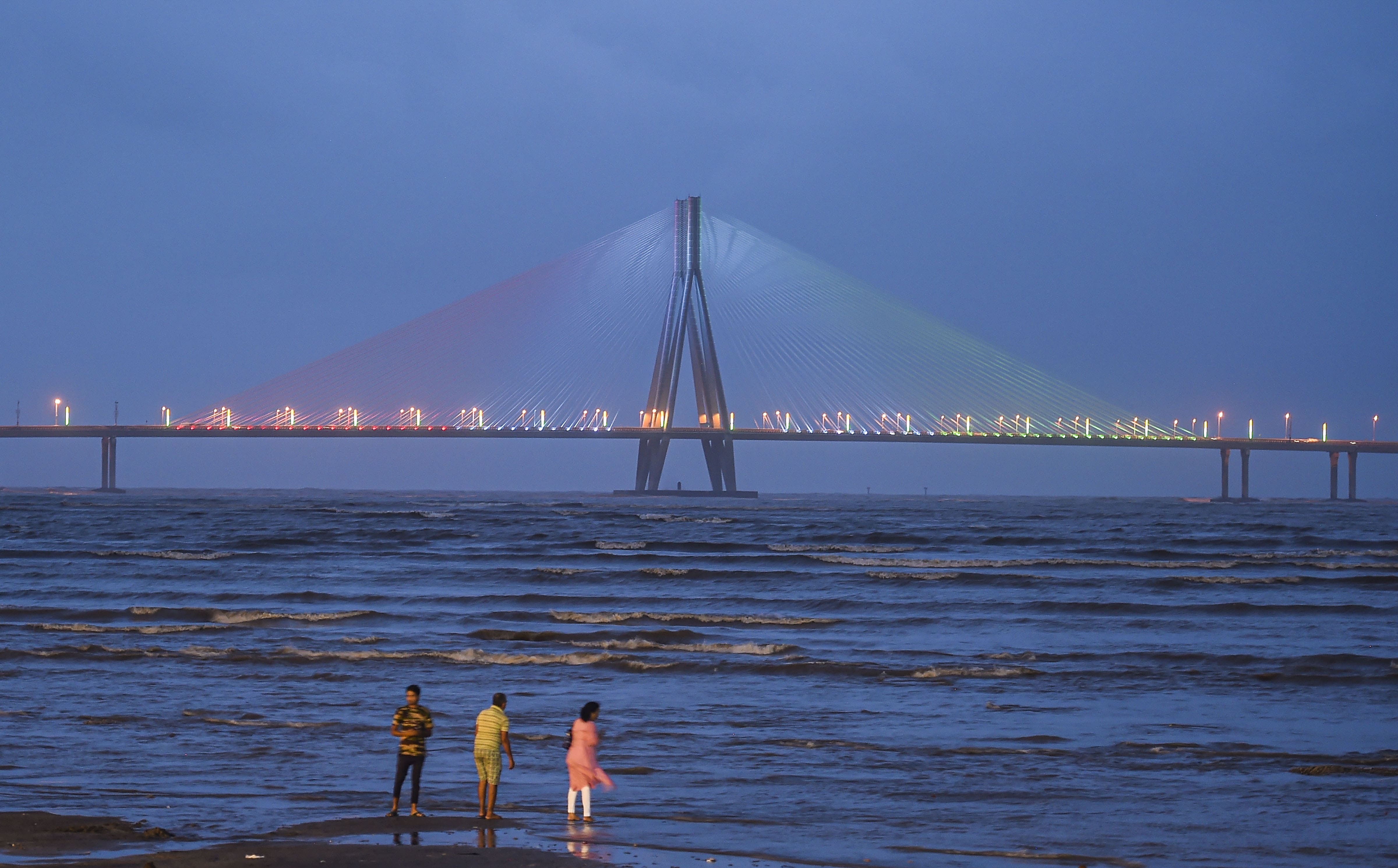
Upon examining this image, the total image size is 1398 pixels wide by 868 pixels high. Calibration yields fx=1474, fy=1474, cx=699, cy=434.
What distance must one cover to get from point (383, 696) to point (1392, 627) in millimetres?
14070

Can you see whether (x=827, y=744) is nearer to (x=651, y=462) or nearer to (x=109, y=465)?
(x=651, y=462)

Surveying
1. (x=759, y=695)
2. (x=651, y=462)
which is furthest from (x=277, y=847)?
(x=651, y=462)

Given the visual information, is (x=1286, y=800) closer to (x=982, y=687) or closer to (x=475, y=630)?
(x=982, y=687)

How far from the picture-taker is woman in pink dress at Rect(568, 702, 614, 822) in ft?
28.9

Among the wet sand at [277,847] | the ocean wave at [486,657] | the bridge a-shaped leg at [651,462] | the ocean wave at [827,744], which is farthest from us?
the bridge a-shaped leg at [651,462]

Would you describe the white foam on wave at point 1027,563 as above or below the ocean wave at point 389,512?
below

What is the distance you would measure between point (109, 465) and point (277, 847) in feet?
296

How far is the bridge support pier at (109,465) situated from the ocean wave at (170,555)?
60.8m

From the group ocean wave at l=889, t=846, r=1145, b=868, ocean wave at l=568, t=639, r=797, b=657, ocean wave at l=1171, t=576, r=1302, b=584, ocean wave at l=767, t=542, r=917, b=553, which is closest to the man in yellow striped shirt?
ocean wave at l=889, t=846, r=1145, b=868

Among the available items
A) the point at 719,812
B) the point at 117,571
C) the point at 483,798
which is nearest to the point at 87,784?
the point at 483,798

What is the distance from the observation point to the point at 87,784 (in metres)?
9.81

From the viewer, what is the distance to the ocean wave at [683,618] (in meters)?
20.9

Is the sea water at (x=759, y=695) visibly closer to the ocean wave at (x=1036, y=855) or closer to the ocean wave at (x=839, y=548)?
the ocean wave at (x=1036, y=855)

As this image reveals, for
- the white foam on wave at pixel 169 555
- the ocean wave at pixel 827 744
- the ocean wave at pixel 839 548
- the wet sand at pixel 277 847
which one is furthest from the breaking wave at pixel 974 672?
the white foam on wave at pixel 169 555
